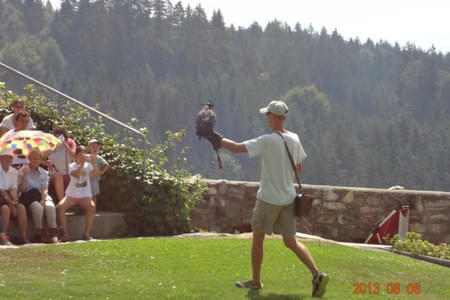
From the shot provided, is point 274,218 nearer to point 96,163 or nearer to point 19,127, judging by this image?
point 19,127

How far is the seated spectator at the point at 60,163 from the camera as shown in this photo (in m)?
11.8

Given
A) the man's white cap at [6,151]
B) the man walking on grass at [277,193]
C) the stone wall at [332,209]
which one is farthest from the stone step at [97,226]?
the man walking on grass at [277,193]

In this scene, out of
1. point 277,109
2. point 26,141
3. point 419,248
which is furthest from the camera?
point 419,248

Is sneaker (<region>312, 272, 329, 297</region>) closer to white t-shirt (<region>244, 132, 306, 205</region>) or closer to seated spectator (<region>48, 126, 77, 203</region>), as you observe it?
white t-shirt (<region>244, 132, 306, 205</region>)

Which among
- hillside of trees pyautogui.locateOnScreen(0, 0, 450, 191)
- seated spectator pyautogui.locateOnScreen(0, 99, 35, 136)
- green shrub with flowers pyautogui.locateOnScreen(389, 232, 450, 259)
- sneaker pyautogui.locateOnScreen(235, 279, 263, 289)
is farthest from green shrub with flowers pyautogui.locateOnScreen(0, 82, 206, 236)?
hillside of trees pyautogui.locateOnScreen(0, 0, 450, 191)

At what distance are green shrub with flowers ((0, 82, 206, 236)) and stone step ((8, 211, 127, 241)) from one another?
0.19 m

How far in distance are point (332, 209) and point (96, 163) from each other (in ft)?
18.3

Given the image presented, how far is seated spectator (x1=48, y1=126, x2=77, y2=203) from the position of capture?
11789mm

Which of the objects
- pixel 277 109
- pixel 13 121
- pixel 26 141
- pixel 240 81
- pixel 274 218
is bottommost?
pixel 274 218

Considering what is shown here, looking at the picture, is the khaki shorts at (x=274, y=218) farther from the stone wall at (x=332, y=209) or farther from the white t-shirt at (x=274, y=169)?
the stone wall at (x=332, y=209)

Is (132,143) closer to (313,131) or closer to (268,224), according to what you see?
(268,224)

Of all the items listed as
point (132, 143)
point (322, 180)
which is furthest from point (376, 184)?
point (132, 143)

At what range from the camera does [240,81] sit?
17100cm

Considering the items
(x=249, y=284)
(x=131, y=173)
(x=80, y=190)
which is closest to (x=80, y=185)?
(x=80, y=190)
